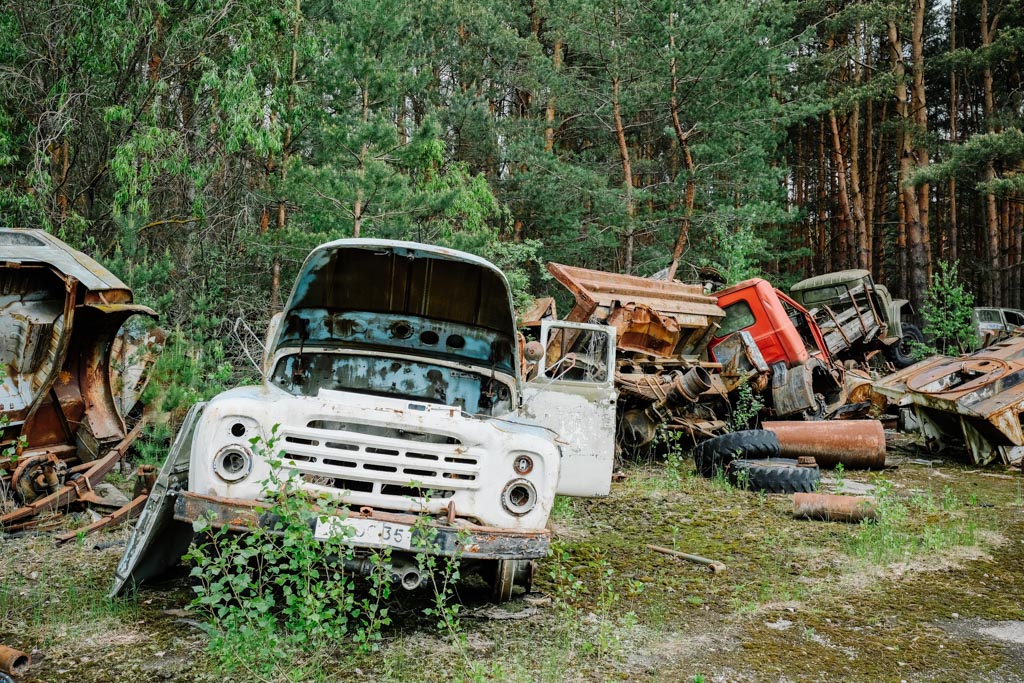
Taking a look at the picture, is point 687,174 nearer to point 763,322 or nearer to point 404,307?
point 763,322

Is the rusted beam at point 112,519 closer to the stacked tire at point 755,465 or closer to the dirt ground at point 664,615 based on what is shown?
the dirt ground at point 664,615

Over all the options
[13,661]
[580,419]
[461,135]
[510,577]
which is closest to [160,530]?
[13,661]

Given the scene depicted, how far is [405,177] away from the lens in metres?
11.4

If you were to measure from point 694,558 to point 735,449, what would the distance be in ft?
10.8

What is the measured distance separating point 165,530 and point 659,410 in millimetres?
6279

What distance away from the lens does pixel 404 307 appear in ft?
16.5

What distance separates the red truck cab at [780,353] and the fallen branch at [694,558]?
5565 millimetres

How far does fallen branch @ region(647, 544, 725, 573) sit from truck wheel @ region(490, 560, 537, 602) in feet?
4.73

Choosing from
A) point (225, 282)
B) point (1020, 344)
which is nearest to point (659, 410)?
point (1020, 344)

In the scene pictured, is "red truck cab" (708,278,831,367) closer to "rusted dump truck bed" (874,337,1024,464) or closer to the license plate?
"rusted dump truck bed" (874,337,1024,464)

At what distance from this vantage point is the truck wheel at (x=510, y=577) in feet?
13.3

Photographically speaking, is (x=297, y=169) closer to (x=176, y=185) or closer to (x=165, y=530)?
(x=176, y=185)

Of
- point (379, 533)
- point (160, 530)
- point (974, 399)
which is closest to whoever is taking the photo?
point (379, 533)

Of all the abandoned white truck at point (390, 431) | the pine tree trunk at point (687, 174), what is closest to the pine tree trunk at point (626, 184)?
the pine tree trunk at point (687, 174)
